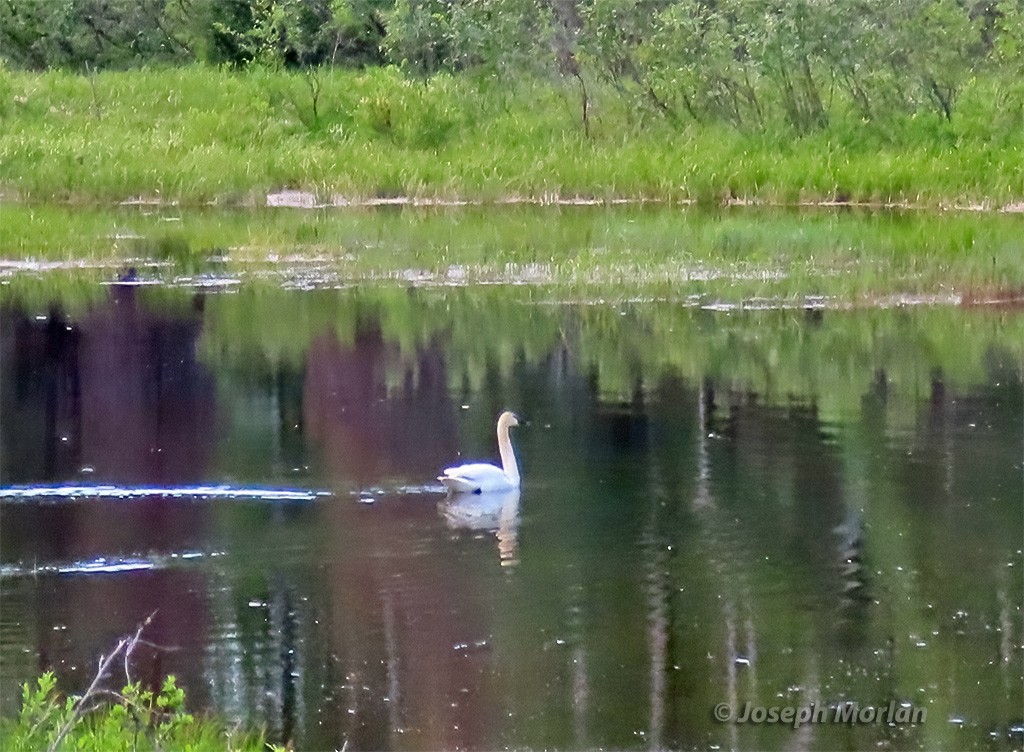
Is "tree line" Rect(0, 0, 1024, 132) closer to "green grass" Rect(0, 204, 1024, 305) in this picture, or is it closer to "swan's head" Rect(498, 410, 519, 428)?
"green grass" Rect(0, 204, 1024, 305)

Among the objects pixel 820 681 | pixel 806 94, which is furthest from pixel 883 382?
pixel 806 94

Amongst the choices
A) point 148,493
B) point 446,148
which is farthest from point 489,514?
point 446,148

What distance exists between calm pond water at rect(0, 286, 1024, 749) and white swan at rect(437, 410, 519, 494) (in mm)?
114

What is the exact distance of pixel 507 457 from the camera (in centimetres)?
1233

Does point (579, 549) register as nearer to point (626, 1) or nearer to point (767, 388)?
point (767, 388)

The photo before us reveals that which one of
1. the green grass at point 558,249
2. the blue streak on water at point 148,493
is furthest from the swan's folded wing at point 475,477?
the green grass at point 558,249

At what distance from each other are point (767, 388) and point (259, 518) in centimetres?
572

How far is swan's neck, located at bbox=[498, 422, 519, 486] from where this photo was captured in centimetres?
1230

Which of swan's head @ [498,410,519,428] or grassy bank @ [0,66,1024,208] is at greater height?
grassy bank @ [0,66,1024,208]

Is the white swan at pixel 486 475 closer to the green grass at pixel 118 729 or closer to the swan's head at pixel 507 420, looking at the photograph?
the swan's head at pixel 507 420

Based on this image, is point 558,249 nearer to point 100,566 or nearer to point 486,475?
point 486,475

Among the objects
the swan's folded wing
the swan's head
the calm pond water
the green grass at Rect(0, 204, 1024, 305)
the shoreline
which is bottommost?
the calm pond water

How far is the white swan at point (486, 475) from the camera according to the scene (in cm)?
1191

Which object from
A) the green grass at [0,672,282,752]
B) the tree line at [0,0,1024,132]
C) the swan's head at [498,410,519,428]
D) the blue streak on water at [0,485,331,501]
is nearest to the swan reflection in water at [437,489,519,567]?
the swan's head at [498,410,519,428]
